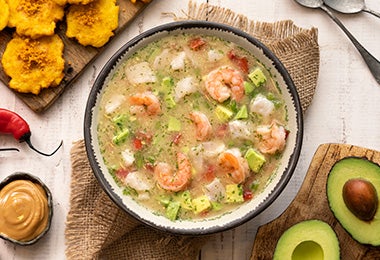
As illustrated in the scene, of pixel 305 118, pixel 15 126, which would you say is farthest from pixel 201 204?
pixel 15 126

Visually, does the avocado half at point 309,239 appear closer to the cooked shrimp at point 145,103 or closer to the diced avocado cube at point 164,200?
the diced avocado cube at point 164,200

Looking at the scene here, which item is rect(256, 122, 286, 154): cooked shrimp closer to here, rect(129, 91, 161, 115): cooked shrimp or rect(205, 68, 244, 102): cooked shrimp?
rect(205, 68, 244, 102): cooked shrimp

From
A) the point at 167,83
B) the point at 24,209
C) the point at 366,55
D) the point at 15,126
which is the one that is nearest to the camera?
the point at 167,83

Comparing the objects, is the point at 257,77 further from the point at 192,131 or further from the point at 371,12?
the point at 371,12

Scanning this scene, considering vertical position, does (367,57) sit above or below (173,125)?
below

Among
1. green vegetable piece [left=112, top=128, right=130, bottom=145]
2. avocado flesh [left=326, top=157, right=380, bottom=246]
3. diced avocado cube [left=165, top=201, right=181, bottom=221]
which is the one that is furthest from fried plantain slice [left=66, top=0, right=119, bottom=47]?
avocado flesh [left=326, top=157, right=380, bottom=246]

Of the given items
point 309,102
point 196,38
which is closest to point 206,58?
point 196,38

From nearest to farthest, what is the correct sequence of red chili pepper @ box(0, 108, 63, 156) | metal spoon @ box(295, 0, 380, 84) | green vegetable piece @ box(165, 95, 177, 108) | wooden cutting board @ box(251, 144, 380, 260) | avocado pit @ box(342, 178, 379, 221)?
avocado pit @ box(342, 178, 379, 221), green vegetable piece @ box(165, 95, 177, 108), wooden cutting board @ box(251, 144, 380, 260), red chili pepper @ box(0, 108, 63, 156), metal spoon @ box(295, 0, 380, 84)
